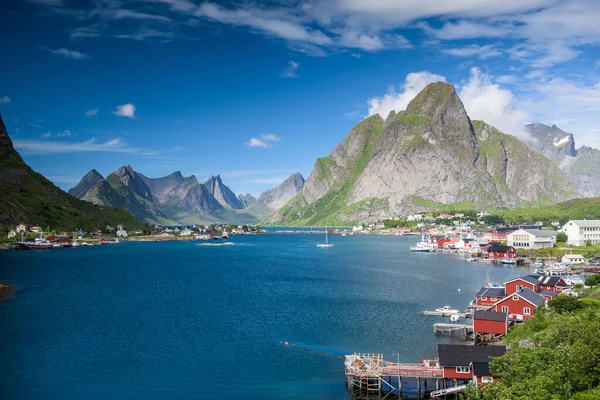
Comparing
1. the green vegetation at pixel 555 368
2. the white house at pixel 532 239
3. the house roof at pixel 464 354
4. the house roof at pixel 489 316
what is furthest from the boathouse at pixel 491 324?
the white house at pixel 532 239

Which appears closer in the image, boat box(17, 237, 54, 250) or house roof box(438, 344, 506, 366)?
house roof box(438, 344, 506, 366)

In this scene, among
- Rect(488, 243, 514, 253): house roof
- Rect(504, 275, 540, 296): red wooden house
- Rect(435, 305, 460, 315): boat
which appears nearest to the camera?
Rect(435, 305, 460, 315): boat

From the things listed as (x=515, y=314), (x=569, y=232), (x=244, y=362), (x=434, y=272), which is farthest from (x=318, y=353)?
(x=569, y=232)

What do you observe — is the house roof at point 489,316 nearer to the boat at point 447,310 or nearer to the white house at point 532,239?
the boat at point 447,310

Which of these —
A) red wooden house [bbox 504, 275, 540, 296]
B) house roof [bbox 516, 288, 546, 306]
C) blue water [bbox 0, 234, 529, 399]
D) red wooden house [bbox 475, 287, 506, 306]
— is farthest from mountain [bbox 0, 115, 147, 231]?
house roof [bbox 516, 288, 546, 306]

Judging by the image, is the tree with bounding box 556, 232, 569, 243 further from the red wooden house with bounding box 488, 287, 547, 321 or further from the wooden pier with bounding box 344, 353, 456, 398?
the wooden pier with bounding box 344, 353, 456, 398

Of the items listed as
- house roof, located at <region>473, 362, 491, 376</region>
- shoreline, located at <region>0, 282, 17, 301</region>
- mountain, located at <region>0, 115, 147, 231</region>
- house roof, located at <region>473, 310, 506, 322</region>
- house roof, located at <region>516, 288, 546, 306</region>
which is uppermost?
mountain, located at <region>0, 115, 147, 231</region>

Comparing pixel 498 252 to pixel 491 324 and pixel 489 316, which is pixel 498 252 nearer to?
pixel 489 316
